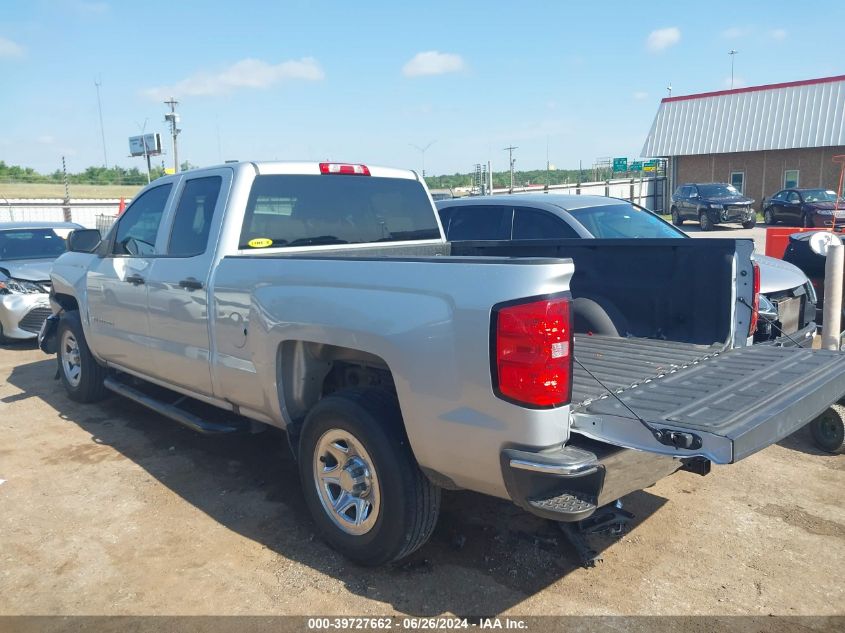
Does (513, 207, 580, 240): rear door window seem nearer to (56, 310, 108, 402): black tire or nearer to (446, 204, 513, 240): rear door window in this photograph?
(446, 204, 513, 240): rear door window

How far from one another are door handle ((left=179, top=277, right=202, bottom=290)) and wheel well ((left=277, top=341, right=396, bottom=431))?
2.87ft

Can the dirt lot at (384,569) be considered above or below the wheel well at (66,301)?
below

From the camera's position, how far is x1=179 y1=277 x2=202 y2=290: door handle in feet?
14.3

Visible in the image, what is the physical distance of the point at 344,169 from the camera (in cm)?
488

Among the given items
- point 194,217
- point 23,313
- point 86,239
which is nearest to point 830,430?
point 194,217

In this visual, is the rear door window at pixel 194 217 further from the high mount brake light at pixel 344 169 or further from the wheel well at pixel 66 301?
the wheel well at pixel 66 301

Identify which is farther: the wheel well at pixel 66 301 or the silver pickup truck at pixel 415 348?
the wheel well at pixel 66 301

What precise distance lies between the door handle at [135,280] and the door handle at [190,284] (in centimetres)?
68

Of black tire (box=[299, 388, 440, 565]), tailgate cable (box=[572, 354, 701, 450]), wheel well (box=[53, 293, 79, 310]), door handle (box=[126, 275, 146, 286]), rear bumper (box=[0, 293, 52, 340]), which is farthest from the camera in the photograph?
rear bumper (box=[0, 293, 52, 340])

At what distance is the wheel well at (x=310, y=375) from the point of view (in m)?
3.78

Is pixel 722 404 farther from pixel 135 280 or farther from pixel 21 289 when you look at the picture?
pixel 21 289

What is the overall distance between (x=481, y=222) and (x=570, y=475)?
549 centimetres

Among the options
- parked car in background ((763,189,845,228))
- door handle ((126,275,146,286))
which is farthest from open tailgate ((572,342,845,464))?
parked car in background ((763,189,845,228))

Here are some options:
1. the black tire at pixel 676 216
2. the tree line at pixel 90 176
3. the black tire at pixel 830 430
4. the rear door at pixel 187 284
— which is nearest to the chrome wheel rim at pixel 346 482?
the rear door at pixel 187 284
